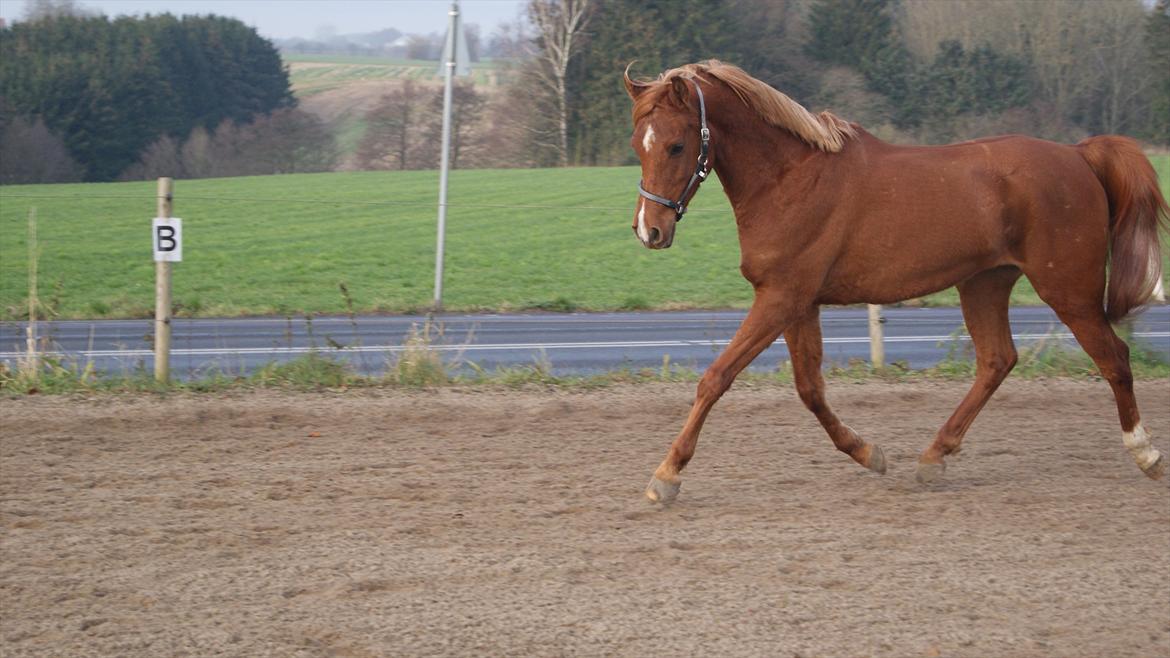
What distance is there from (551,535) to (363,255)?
18.7 meters

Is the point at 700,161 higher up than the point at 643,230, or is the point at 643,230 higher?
the point at 700,161

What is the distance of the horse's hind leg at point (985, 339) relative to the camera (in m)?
6.41

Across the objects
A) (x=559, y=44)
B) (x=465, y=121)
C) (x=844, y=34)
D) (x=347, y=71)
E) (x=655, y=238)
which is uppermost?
(x=347, y=71)

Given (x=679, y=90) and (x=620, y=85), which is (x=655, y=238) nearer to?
(x=679, y=90)

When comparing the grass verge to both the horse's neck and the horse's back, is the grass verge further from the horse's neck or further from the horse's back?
the horse's neck

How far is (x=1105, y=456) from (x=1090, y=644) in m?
3.22

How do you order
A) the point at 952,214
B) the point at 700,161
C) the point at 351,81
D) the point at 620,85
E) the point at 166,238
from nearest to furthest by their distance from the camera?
the point at 700,161 → the point at 952,214 → the point at 166,238 → the point at 620,85 → the point at 351,81

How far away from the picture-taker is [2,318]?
50.3ft

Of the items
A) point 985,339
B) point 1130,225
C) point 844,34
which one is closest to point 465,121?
point 844,34

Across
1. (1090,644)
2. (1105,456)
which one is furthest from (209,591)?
(1105,456)

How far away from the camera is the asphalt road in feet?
36.2

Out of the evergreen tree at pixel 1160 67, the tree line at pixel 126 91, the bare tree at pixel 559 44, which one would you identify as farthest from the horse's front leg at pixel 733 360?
the bare tree at pixel 559 44

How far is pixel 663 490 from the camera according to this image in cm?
571

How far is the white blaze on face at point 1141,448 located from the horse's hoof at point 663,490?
263cm
